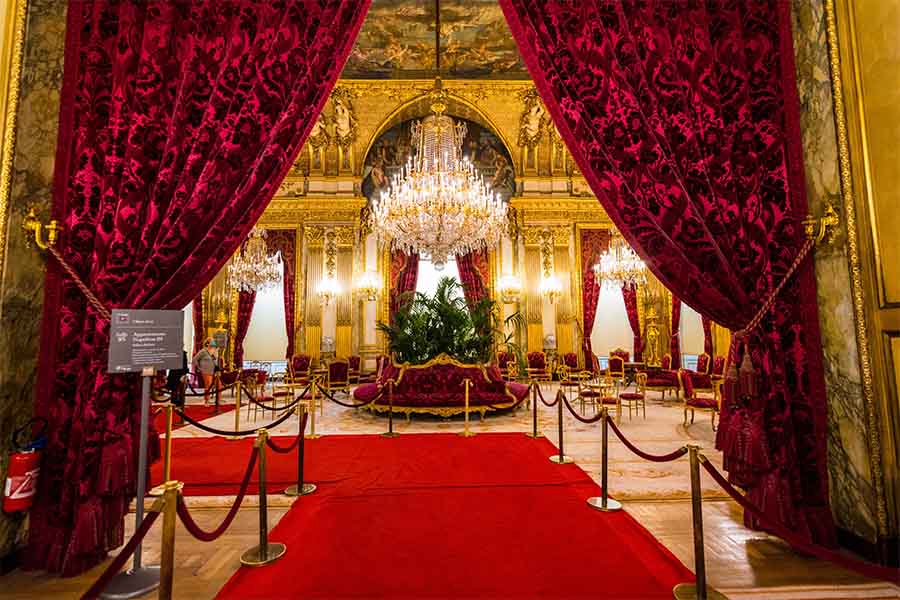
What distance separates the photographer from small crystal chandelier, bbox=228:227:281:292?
9.21 metres

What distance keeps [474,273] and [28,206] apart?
8.84m

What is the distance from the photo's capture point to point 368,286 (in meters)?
10.2

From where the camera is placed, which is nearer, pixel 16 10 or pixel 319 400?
pixel 16 10

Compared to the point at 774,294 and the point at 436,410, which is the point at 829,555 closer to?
the point at 774,294

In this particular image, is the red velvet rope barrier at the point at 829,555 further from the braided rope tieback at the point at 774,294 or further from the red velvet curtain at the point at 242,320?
the red velvet curtain at the point at 242,320

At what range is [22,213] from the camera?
241 cm

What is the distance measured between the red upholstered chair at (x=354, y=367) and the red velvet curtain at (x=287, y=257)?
1707mm

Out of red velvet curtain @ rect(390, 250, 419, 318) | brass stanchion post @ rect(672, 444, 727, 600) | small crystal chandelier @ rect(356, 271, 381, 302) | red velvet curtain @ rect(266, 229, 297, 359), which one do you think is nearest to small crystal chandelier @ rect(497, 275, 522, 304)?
red velvet curtain @ rect(390, 250, 419, 318)

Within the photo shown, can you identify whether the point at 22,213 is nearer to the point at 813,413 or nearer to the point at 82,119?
the point at 82,119

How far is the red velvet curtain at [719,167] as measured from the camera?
8.07 ft

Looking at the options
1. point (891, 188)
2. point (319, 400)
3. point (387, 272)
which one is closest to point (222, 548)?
point (891, 188)

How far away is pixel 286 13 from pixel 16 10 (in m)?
1.55

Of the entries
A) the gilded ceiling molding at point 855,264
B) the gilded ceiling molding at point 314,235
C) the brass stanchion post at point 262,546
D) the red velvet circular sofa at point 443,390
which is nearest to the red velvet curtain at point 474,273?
the gilded ceiling molding at point 314,235

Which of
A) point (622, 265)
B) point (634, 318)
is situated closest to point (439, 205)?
point (622, 265)
